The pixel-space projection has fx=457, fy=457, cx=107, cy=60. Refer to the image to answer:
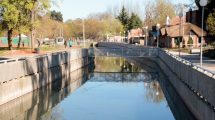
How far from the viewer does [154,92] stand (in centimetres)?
3631

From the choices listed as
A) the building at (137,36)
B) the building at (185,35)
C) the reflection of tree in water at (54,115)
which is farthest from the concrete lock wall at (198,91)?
the building at (137,36)

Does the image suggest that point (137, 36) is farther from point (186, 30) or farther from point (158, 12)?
point (186, 30)

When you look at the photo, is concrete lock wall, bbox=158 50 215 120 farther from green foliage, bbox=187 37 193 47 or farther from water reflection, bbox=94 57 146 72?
green foliage, bbox=187 37 193 47

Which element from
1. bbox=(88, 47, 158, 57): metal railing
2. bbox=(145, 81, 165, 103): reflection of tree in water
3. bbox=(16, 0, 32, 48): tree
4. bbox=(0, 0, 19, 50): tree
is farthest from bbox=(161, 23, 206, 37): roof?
bbox=(145, 81, 165, 103): reflection of tree in water

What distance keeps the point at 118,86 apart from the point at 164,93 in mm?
7532

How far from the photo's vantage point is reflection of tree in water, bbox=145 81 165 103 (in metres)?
33.1

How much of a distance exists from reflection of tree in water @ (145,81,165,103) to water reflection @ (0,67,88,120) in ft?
20.7

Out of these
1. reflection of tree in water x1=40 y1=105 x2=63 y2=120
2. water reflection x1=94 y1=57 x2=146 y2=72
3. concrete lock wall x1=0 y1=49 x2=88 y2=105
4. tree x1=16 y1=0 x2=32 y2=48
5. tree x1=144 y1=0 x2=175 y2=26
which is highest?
tree x1=144 y1=0 x2=175 y2=26

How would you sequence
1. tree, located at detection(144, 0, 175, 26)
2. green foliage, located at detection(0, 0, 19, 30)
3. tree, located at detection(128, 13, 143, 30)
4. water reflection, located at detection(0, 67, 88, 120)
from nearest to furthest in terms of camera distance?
water reflection, located at detection(0, 67, 88, 120), green foliage, located at detection(0, 0, 19, 30), tree, located at detection(144, 0, 175, 26), tree, located at detection(128, 13, 143, 30)

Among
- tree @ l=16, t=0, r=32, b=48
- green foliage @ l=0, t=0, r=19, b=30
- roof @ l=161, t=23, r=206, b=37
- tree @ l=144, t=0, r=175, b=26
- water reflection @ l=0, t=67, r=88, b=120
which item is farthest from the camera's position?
tree @ l=144, t=0, r=175, b=26

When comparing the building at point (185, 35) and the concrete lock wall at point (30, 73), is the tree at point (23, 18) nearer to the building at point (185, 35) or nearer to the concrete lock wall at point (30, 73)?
the concrete lock wall at point (30, 73)

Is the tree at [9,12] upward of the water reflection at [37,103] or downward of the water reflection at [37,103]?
upward

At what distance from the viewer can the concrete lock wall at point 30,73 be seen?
2775 cm

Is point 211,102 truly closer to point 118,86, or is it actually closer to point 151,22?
point 118,86
